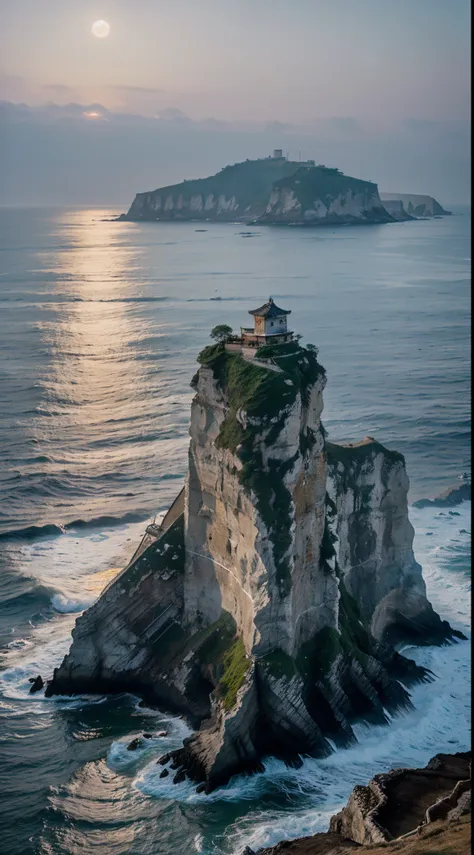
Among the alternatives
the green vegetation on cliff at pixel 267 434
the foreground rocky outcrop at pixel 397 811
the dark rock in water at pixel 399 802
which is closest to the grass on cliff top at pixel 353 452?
the green vegetation on cliff at pixel 267 434

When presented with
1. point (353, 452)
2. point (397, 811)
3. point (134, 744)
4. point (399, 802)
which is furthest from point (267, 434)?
point (397, 811)

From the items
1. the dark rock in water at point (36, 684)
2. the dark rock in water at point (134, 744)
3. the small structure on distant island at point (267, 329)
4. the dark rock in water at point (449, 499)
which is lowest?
the dark rock in water at point (134, 744)

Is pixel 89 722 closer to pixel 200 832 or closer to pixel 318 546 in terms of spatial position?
pixel 200 832

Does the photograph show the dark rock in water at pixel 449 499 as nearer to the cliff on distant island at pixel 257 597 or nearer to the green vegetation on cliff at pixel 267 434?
the cliff on distant island at pixel 257 597

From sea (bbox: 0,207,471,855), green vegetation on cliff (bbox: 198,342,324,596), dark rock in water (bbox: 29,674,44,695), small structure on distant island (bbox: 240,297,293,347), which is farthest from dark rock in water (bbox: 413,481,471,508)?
dark rock in water (bbox: 29,674,44,695)

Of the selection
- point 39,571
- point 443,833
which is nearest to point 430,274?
point 39,571

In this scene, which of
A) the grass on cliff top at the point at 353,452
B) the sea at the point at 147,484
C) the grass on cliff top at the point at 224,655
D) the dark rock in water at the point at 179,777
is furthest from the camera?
the grass on cliff top at the point at 353,452
